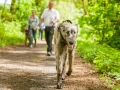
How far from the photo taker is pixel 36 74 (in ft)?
26.8

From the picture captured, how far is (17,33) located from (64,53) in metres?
A: 14.7

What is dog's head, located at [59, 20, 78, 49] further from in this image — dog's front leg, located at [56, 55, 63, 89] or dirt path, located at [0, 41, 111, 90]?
dirt path, located at [0, 41, 111, 90]

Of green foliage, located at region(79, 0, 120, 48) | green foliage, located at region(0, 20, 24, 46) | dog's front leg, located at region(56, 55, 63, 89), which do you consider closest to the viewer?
dog's front leg, located at region(56, 55, 63, 89)

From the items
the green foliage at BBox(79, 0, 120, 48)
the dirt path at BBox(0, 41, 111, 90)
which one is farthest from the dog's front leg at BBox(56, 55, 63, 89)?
the green foliage at BBox(79, 0, 120, 48)

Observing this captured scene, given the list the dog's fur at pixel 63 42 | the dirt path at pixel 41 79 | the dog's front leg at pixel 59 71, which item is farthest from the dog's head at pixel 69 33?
the dirt path at pixel 41 79

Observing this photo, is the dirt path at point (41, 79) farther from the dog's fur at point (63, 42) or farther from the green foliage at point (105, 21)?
the green foliage at point (105, 21)

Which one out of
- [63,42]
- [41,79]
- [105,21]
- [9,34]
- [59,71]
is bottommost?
[9,34]

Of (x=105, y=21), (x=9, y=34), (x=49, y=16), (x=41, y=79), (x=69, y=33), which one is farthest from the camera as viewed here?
(x=9, y=34)

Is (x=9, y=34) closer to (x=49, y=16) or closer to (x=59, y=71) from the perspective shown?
(x=49, y=16)

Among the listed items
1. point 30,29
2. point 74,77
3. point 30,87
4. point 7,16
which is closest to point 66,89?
point 30,87

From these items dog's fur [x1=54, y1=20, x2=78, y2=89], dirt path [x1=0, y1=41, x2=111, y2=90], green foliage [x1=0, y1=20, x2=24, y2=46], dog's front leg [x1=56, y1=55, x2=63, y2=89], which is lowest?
green foliage [x1=0, y1=20, x2=24, y2=46]

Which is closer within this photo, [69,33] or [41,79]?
[69,33]

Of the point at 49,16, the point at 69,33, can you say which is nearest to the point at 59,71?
the point at 69,33

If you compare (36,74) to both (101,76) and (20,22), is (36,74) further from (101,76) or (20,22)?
(20,22)
